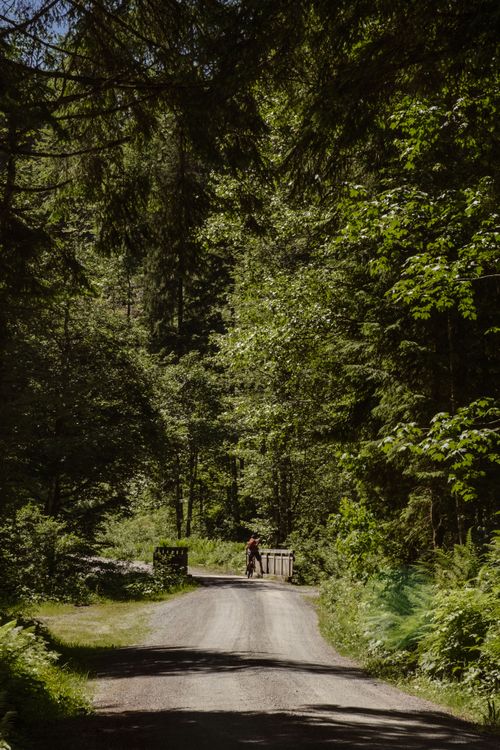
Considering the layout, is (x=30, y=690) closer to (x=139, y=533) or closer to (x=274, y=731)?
(x=274, y=731)

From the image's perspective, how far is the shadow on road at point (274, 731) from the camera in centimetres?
726

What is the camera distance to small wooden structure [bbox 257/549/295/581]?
29969mm

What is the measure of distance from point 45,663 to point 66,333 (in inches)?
585

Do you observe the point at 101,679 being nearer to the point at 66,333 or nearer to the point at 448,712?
the point at 448,712

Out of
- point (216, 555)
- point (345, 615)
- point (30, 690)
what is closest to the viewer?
point (30, 690)

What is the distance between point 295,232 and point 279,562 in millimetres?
16345

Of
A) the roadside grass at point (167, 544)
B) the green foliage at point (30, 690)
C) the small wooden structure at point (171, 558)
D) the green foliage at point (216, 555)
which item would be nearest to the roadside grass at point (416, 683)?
the green foliage at point (30, 690)

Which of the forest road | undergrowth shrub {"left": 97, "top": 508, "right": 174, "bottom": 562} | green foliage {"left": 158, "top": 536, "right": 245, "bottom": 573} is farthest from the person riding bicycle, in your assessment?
the forest road

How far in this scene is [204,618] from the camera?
62.5 feet

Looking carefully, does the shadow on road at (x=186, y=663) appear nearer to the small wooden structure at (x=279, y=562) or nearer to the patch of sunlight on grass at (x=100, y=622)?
the patch of sunlight on grass at (x=100, y=622)

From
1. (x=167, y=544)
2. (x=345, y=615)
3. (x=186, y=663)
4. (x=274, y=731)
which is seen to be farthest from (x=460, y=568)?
(x=167, y=544)

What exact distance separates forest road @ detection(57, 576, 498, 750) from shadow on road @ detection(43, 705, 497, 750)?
0.01 m

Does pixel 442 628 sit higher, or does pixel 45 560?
pixel 45 560

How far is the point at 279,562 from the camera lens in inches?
1215
